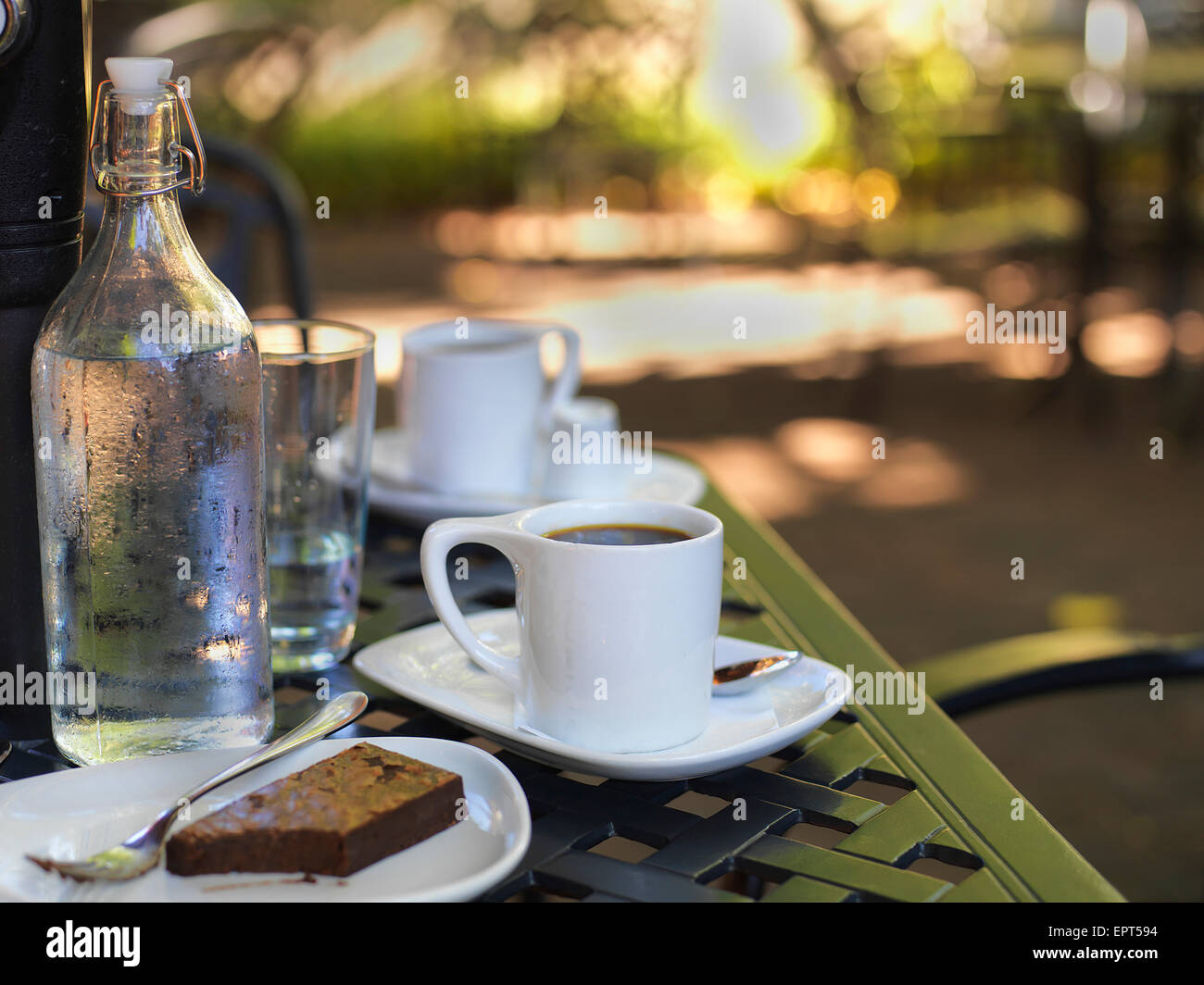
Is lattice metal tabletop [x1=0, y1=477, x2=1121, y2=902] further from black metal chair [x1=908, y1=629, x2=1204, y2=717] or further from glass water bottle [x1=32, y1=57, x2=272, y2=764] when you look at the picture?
black metal chair [x1=908, y1=629, x2=1204, y2=717]

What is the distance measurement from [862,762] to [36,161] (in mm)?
473

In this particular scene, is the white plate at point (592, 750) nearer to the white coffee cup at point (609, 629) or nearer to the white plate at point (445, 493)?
the white coffee cup at point (609, 629)

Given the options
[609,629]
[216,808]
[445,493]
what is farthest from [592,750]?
[445,493]

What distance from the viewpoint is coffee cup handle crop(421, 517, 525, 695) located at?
632 millimetres

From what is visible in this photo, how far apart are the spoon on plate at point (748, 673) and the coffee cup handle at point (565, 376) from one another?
0.35 meters

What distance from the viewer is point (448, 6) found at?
586 cm

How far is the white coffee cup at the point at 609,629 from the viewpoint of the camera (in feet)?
2.00

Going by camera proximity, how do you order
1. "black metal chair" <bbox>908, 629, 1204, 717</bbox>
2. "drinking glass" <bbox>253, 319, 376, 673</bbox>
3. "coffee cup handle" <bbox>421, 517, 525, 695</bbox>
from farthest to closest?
"black metal chair" <bbox>908, 629, 1204, 717</bbox> → "drinking glass" <bbox>253, 319, 376, 673</bbox> → "coffee cup handle" <bbox>421, 517, 525, 695</bbox>

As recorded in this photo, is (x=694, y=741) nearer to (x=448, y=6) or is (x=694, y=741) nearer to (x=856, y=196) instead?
(x=856, y=196)

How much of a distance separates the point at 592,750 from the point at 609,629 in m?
0.06

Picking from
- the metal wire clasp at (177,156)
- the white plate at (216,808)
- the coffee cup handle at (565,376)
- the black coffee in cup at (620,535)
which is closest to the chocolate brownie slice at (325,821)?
the white plate at (216,808)

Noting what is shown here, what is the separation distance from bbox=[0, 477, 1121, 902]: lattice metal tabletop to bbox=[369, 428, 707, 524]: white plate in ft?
0.84

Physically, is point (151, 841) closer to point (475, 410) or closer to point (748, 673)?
point (748, 673)

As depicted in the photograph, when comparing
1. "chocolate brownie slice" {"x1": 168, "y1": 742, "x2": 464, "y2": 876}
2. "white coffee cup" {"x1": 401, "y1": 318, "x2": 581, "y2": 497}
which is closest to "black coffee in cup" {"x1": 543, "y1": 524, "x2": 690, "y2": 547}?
"chocolate brownie slice" {"x1": 168, "y1": 742, "x2": 464, "y2": 876}
